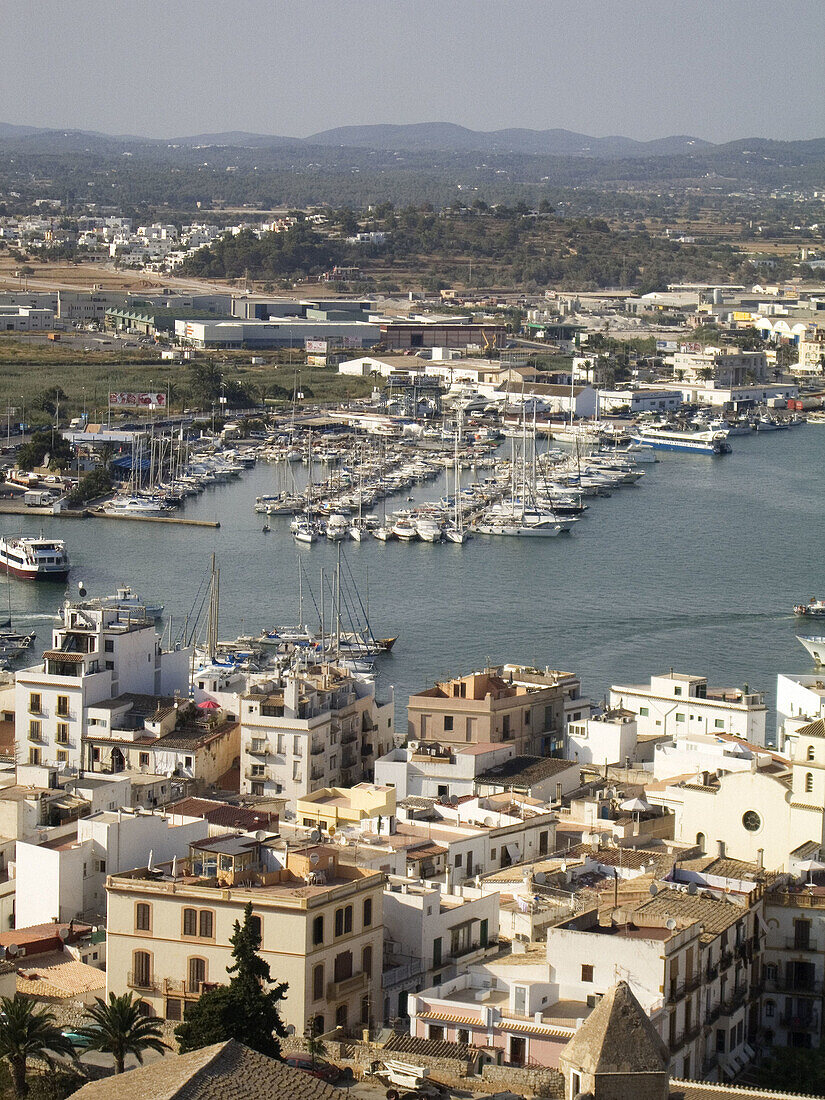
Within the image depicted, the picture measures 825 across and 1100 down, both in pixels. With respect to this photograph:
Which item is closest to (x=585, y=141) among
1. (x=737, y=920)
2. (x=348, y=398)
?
(x=348, y=398)

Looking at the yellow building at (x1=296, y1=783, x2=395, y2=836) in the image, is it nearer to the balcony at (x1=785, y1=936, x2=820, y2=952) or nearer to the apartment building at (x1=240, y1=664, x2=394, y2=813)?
the apartment building at (x1=240, y1=664, x2=394, y2=813)

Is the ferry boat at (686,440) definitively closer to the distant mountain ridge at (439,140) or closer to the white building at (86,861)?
the white building at (86,861)

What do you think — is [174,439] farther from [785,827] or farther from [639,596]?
[785,827]

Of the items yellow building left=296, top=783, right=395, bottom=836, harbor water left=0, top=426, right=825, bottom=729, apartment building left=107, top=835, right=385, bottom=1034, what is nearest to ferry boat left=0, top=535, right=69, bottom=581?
harbor water left=0, top=426, right=825, bottom=729

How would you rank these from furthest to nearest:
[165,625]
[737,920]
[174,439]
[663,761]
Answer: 1. [174,439]
2. [165,625]
3. [663,761]
4. [737,920]

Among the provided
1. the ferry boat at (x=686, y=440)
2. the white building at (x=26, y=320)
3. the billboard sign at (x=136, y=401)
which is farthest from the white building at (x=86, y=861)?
the white building at (x=26, y=320)

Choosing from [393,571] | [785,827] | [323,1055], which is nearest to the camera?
[323,1055]

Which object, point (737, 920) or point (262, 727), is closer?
point (737, 920)

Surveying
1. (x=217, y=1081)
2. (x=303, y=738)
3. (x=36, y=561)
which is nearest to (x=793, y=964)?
(x=217, y=1081)
